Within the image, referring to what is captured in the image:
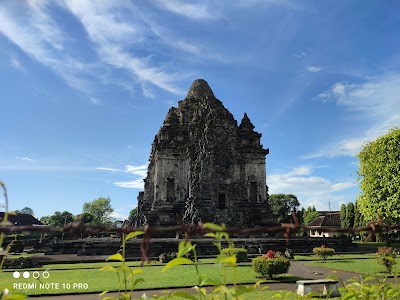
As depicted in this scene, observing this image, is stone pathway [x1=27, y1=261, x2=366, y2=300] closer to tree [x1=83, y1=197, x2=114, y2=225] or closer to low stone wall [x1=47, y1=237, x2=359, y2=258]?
low stone wall [x1=47, y1=237, x2=359, y2=258]

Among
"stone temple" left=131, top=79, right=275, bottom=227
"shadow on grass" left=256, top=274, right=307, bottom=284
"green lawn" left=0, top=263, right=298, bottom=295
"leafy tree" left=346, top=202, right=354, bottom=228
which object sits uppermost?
"stone temple" left=131, top=79, right=275, bottom=227

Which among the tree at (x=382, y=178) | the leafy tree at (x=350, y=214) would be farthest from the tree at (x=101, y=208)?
the tree at (x=382, y=178)

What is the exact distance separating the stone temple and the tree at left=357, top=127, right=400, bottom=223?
9.37 meters

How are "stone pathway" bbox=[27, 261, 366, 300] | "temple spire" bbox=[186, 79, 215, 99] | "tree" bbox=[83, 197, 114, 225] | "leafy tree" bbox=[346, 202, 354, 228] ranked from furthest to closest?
→ "tree" bbox=[83, 197, 114, 225]
"leafy tree" bbox=[346, 202, 354, 228]
"temple spire" bbox=[186, 79, 215, 99]
"stone pathway" bbox=[27, 261, 366, 300]

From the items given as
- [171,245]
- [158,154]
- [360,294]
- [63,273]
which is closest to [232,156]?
[158,154]

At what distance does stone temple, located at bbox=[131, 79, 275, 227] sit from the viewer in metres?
30.9

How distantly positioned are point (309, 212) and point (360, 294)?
83949 mm

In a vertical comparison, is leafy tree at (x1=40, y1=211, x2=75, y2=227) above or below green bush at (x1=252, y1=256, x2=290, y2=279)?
above

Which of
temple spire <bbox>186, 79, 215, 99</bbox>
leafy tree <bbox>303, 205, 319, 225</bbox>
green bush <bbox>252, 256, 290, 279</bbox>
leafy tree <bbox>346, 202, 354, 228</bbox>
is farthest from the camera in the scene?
leafy tree <bbox>303, 205, 319, 225</bbox>

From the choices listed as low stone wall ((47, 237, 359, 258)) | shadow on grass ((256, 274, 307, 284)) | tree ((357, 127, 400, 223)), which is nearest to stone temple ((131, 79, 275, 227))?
low stone wall ((47, 237, 359, 258))

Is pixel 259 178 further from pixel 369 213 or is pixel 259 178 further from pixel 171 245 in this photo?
pixel 171 245

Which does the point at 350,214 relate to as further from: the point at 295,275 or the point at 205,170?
the point at 295,275

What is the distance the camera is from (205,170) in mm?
31391

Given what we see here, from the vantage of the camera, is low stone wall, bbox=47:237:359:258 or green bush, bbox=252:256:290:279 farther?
low stone wall, bbox=47:237:359:258
